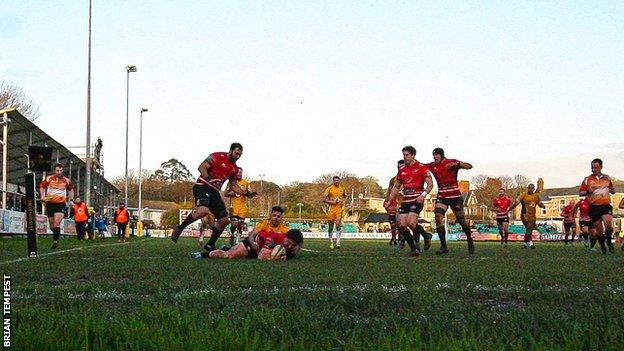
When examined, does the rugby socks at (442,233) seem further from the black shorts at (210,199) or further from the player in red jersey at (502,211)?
the player in red jersey at (502,211)

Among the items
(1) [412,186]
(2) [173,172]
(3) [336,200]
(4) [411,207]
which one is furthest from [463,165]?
(2) [173,172]

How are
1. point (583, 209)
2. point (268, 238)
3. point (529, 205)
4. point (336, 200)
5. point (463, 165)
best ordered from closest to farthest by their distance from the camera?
point (268, 238)
point (463, 165)
point (336, 200)
point (529, 205)
point (583, 209)

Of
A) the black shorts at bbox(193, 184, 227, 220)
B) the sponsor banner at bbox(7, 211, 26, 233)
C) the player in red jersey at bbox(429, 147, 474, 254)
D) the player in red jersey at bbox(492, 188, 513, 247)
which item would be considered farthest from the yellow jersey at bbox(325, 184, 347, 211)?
the sponsor banner at bbox(7, 211, 26, 233)

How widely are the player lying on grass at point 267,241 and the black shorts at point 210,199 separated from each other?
3.01ft

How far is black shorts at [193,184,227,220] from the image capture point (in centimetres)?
1288

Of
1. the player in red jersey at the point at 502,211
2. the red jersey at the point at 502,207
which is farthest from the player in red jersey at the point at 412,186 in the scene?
the red jersey at the point at 502,207

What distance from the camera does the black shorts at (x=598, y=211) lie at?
633 inches

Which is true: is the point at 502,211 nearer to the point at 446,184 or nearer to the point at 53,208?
the point at 446,184

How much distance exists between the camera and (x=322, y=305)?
4.78 meters

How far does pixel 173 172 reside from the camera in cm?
15362

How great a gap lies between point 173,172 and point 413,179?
142m

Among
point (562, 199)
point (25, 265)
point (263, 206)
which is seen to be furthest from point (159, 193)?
point (25, 265)

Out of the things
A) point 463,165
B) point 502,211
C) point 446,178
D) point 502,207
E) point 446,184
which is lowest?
point 502,211

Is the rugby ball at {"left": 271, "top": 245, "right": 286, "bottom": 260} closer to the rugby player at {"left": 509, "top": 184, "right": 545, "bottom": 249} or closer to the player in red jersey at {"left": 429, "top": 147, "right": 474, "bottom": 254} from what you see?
the player in red jersey at {"left": 429, "top": 147, "right": 474, "bottom": 254}
